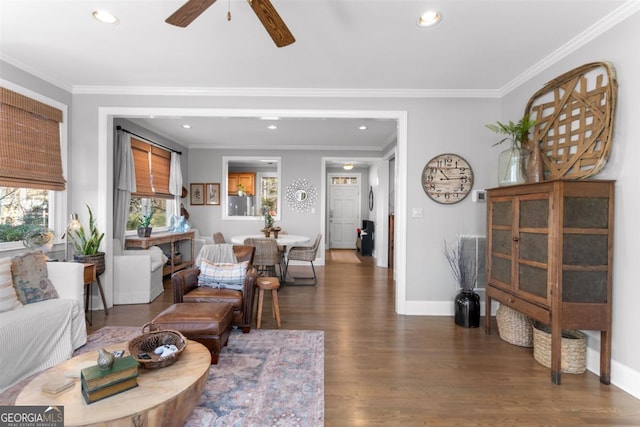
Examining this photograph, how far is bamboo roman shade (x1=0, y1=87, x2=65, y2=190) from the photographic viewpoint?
2.83 m

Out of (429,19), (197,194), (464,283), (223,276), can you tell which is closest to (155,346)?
(223,276)

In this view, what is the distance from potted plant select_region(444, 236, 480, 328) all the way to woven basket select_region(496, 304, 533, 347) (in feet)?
1.15

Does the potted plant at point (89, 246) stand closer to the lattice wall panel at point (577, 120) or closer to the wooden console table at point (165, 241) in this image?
the wooden console table at point (165, 241)

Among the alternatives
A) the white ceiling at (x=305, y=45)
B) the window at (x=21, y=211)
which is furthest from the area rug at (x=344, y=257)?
the window at (x=21, y=211)

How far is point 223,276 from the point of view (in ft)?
10.0

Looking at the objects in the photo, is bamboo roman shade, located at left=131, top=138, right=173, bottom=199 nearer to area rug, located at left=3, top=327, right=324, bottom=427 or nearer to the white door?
area rug, located at left=3, top=327, right=324, bottom=427

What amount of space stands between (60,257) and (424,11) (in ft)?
14.5

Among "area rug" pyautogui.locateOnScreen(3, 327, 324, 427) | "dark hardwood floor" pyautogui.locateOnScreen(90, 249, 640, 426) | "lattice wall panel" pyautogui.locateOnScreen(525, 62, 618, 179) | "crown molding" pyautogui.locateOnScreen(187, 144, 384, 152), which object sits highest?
"crown molding" pyautogui.locateOnScreen(187, 144, 384, 152)

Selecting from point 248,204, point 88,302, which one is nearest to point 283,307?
point 88,302

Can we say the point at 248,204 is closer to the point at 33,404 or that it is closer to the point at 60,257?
the point at 60,257

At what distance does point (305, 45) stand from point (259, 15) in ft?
3.22

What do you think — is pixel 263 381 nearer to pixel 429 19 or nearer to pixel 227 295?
pixel 227 295

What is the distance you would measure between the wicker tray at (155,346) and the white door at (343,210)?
7.63 metres

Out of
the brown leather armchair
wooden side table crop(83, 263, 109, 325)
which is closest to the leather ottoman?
the brown leather armchair
